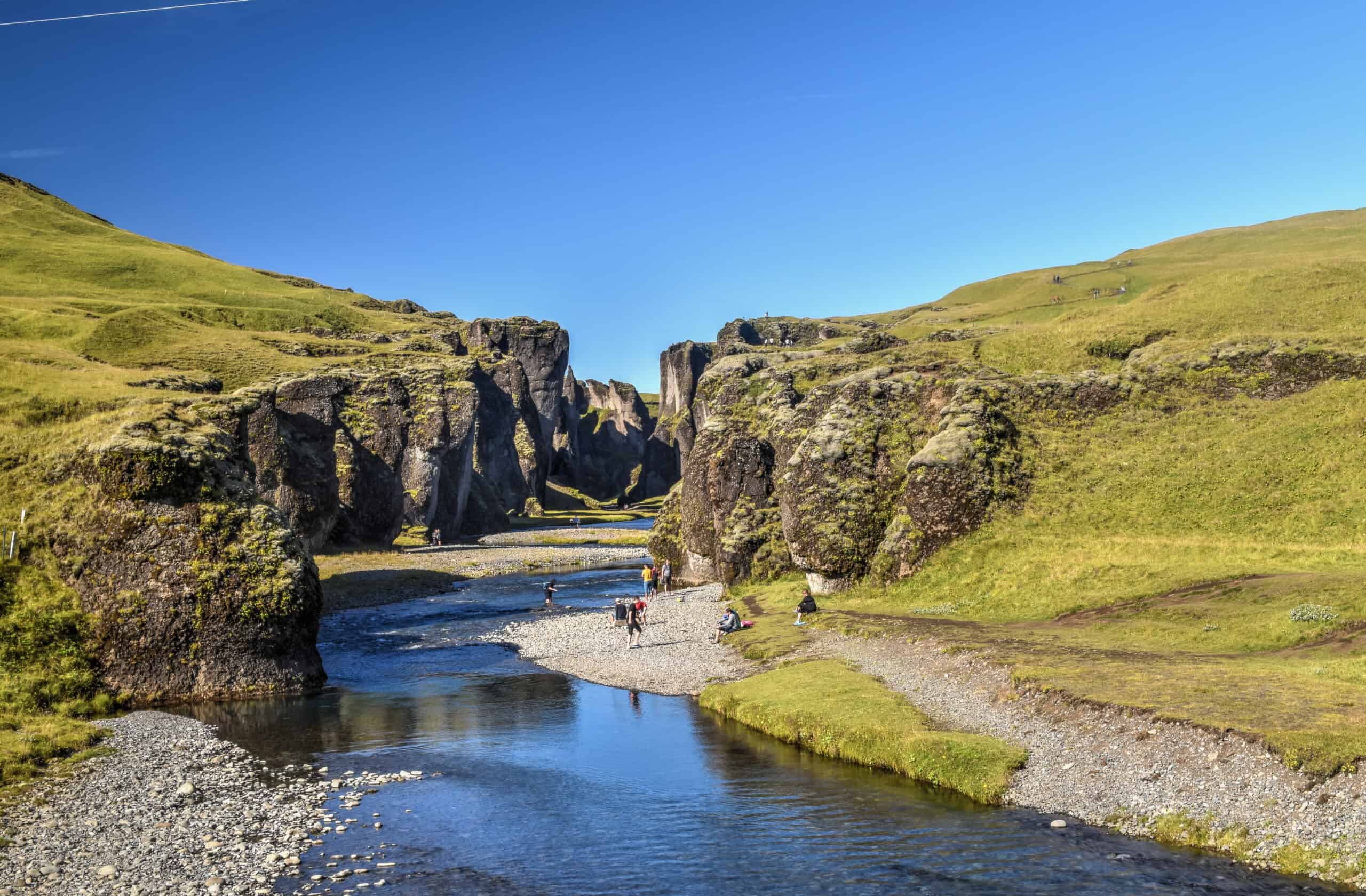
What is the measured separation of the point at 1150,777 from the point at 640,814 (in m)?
14.1

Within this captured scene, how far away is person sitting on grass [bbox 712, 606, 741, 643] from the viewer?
163 ft

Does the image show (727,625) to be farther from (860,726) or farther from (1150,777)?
(1150,777)

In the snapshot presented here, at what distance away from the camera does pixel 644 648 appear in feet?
162

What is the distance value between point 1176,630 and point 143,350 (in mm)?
118911

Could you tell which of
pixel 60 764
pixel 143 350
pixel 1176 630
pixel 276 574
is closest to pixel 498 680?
pixel 276 574

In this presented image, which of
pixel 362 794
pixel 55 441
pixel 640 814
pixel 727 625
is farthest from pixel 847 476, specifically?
pixel 55 441

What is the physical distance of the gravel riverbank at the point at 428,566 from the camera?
73.6 meters

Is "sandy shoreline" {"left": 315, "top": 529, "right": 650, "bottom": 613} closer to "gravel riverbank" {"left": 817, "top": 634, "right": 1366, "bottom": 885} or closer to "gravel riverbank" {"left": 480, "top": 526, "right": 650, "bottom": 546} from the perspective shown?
"gravel riverbank" {"left": 480, "top": 526, "right": 650, "bottom": 546}

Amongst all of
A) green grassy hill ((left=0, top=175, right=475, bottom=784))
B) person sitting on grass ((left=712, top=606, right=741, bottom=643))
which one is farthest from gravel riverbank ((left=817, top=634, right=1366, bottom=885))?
green grassy hill ((left=0, top=175, right=475, bottom=784))

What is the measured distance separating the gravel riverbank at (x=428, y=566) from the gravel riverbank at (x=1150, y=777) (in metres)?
44.7

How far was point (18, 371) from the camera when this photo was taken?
52.4m

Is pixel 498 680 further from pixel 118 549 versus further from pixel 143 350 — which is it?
pixel 143 350

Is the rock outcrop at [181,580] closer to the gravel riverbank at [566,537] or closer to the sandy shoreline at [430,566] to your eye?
the sandy shoreline at [430,566]

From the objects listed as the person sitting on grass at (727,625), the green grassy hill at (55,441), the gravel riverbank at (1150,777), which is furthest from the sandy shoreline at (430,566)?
the gravel riverbank at (1150,777)
